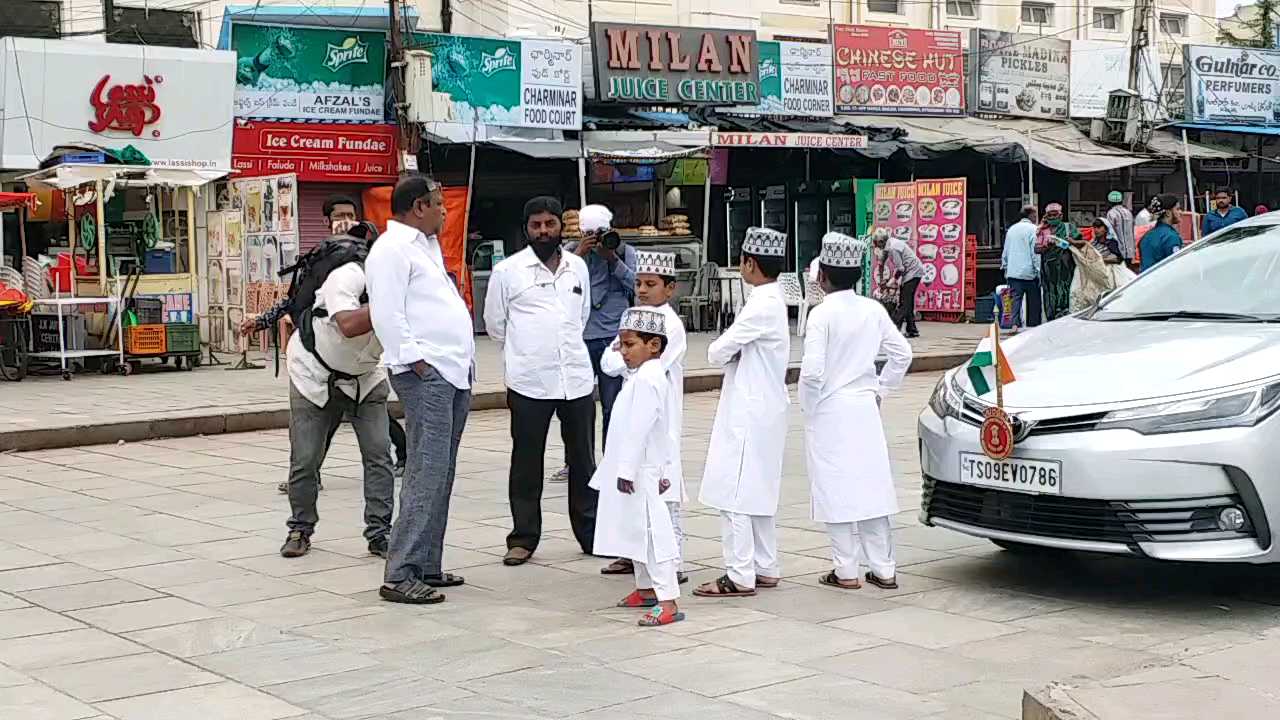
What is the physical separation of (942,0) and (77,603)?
42202 mm

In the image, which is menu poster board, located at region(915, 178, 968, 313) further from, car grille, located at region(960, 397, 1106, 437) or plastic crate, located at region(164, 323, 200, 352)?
car grille, located at region(960, 397, 1106, 437)

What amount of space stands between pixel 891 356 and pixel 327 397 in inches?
108

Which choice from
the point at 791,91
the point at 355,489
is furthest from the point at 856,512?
the point at 791,91

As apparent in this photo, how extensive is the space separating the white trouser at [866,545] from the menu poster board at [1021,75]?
22.1 meters

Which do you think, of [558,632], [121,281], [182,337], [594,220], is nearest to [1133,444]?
[558,632]

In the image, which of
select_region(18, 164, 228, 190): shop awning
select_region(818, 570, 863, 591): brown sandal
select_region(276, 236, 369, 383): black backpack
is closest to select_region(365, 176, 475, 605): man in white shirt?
select_region(276, 236, 369, 383): black backpack

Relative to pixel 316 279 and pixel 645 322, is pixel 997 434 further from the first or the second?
pixel 316 279

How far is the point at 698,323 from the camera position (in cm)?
2352

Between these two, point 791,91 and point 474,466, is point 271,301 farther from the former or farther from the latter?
point 791,91

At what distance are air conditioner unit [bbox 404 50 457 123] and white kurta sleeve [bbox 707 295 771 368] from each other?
1505 cm

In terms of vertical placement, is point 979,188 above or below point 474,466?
above

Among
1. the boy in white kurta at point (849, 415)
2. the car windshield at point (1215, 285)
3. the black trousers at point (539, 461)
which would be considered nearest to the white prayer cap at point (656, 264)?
the boy in white kurta at point (849, 415)

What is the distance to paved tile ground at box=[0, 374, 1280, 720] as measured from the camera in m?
5.25

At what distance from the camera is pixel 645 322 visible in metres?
6.64
